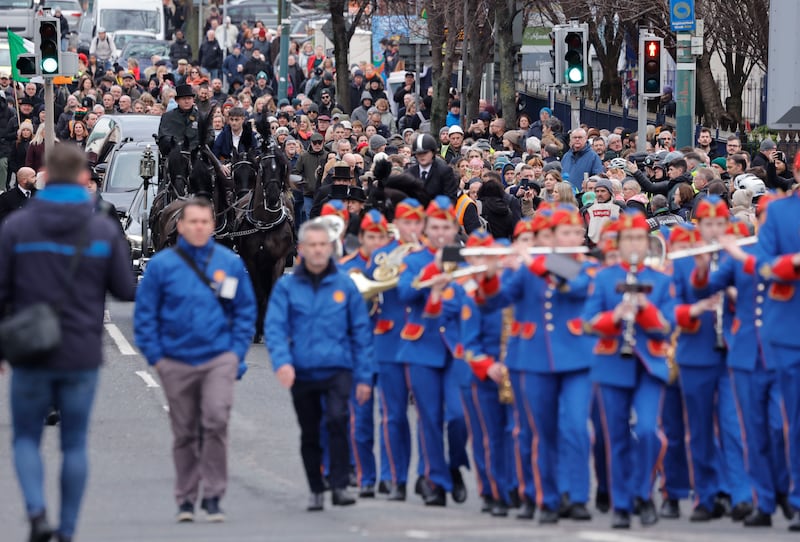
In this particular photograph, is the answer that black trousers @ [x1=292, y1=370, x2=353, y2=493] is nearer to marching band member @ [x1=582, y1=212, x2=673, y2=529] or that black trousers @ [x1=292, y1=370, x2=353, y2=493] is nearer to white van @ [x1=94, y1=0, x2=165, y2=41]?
marching band member @ [x1=582, y1=212, x2=673, y2=529]

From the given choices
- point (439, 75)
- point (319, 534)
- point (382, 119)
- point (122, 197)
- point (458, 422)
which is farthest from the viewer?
point (439, 75)

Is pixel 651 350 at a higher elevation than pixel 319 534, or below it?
higher

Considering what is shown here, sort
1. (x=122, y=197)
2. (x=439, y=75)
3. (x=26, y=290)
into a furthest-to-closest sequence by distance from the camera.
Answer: (x=439, y=75)
(x=122, y=197)
(x=26, y=290)

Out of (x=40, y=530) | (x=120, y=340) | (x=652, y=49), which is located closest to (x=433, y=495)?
(x=40, y=530)

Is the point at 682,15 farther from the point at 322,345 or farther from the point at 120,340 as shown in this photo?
the point at 322,345

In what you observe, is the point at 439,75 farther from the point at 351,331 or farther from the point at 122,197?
the point at 351,331

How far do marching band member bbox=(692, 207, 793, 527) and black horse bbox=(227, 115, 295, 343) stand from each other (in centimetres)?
1133

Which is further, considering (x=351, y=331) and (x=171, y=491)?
(x=171, y=491)

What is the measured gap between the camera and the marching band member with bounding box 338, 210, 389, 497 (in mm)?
13414

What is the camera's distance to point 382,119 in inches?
1433

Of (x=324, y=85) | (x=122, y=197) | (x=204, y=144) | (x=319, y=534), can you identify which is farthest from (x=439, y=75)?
(x=319, y=534)

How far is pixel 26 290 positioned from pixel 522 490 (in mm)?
3235

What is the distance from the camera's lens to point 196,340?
472 inches

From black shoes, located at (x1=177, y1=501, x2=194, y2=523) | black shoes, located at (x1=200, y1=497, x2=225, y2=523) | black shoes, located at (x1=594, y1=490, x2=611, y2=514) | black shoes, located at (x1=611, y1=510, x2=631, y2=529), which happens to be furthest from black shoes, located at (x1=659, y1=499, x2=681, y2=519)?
black shoes, located at (x1=177, y1=501, x2=194, y2=523)
